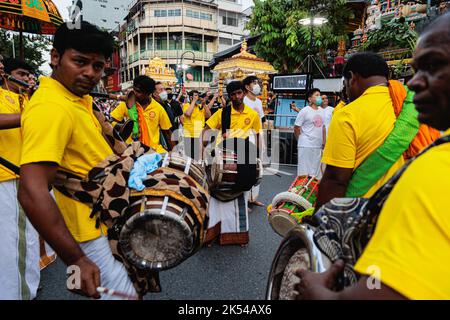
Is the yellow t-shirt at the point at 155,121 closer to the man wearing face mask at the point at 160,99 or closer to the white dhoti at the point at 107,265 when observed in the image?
the man wearing face mask at the point at 160,99

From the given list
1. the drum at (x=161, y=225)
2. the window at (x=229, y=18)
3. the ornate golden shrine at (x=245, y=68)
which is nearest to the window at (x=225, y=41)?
the window at (x=229, y=18)

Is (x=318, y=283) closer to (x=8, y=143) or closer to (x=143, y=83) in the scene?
(x=8, y=143)

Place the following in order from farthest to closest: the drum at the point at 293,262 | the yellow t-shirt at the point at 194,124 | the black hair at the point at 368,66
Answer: the yellow t-shirt at the point at 194,124
the black hair at the point at 368,66
the drum at the point at 293,262

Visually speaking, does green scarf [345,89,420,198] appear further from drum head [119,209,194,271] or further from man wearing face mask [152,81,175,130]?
man wearing face mask [152,81,175,130]

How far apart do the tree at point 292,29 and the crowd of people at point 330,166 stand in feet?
49.0

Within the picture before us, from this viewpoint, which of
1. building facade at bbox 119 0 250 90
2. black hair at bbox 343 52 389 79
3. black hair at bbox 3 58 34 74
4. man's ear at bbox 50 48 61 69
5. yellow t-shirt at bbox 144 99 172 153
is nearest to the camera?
man's ear at bbox 50 48 61 69

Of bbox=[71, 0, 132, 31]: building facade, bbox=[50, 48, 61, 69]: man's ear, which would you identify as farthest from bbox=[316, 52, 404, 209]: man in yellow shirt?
bbox=[71, 0, 132, 31]: building facade

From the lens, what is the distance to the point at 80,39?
1511 mm

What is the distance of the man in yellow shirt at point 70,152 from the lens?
1.31m

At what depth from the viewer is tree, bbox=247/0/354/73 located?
639 inches

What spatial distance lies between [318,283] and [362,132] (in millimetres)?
1293

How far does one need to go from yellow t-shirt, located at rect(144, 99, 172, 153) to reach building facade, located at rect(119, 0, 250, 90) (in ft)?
142
